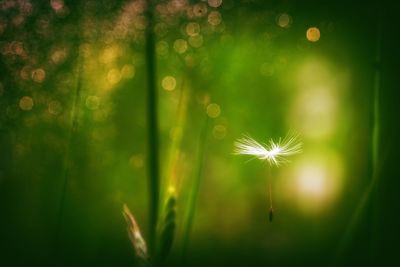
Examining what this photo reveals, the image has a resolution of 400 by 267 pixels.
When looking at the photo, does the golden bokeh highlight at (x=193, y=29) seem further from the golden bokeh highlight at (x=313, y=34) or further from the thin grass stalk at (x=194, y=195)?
the thin grass stalk at (x=194, y=195)

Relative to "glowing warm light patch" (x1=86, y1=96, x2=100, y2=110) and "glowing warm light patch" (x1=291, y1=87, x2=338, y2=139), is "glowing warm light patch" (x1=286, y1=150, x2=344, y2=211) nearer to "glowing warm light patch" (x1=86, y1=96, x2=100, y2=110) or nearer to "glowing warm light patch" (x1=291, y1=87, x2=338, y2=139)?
"glowing warm light patch" (x1=291, y1=87, x2=338, y2=139)

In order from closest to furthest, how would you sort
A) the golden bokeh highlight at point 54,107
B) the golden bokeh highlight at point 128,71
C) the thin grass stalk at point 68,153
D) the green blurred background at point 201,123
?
1. the thin grass stalk at point 68,153
2. the green blurred background at point 201,123
3. the golden bokeh highlight at point 54,107
4. the golden bokeh highlight at point 128,71

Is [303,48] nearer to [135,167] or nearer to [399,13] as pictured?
[399,13]

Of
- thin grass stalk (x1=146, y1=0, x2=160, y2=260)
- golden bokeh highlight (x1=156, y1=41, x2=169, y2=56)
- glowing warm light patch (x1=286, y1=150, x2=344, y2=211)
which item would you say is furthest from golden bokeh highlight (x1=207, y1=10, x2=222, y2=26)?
thin grass stalk (x1=146, y1=0, x2=160, y2=260)

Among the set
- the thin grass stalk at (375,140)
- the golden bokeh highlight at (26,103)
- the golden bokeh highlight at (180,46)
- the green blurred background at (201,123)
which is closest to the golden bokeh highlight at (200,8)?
the green blurred background at (201,123)

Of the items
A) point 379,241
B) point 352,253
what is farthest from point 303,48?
point 379,241

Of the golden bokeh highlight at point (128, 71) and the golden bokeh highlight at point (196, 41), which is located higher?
the golden bokeh highlight at point (196, 41)
